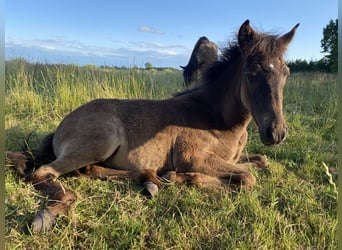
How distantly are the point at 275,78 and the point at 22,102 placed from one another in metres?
5.20

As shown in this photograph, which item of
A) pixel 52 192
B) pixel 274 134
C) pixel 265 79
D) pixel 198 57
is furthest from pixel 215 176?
pixel 198 57

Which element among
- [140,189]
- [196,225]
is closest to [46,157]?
[140,189]

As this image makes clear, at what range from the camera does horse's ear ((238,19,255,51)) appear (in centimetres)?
388

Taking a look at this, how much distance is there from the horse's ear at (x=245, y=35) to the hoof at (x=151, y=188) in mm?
1859

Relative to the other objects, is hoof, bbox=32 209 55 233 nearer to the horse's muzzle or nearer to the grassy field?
the grassy field

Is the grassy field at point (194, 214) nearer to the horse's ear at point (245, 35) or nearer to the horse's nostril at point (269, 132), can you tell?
the horse's nostril at point (269, 132)

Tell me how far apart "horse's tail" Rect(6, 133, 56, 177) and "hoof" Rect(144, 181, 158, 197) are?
133 cm

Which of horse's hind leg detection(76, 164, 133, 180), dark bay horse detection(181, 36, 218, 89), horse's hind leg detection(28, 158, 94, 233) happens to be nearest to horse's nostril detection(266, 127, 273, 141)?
horse's hind leg detection(76, 164, 133, 180)

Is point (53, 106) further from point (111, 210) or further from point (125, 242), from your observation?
point (125, 242)

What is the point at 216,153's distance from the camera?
162 inches

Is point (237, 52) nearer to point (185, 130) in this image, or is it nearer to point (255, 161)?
point (185, 130)

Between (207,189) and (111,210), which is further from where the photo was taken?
(207,189)

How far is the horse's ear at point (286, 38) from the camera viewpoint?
378 cm

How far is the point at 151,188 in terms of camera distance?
11.3 ft
